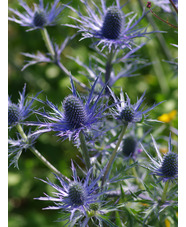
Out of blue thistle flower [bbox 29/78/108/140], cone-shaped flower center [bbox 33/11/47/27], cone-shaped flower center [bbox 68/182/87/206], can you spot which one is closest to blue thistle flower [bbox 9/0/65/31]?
cone-shaped flower center [bbox 33/11/47/27]

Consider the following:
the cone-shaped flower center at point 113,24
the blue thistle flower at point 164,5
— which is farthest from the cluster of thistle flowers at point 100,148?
the blue thistle flower at point 164,5

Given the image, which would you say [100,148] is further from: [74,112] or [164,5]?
[164,5]

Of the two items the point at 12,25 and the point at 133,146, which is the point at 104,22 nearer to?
the point at 133,146

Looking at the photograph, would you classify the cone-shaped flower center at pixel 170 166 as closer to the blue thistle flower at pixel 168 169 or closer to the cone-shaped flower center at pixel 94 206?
the blue thistle flower at pixel 168 169

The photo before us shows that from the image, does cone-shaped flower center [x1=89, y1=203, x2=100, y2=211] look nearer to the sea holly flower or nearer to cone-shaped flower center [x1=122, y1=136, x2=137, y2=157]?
cone-shaped flower center [x1=122, y1=136, x2=137, y2=157]

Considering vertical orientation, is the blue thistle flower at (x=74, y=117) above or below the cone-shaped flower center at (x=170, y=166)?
above

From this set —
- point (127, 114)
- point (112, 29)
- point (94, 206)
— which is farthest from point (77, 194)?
point (112, 29)
